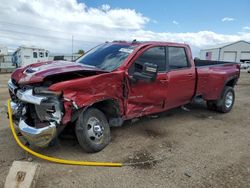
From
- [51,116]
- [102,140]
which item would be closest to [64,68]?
[51,116]

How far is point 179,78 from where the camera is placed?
201 inches

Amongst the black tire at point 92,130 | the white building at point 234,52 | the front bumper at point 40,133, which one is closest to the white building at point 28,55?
the black tire at point 92,130

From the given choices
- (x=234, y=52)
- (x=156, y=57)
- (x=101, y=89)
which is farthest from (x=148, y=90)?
(x=234, y=52)

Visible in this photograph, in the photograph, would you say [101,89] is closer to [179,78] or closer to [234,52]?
[179,78]

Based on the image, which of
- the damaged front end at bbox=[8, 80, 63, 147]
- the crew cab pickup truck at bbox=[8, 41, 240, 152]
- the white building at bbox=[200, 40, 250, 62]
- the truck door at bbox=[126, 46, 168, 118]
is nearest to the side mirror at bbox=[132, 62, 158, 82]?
the crew cab pickup truck at bbox=[8, 41, 240, 152]

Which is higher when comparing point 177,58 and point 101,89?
point 177,58

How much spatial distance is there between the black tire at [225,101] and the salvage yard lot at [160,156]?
87cm

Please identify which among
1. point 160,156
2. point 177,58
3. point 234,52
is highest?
point 234,52

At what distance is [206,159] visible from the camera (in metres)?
3.76

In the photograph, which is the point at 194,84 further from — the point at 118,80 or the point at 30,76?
the point at 30,76

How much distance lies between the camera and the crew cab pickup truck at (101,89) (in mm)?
3295

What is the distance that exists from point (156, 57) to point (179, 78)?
72 centimetres

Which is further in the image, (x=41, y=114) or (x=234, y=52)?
(x=234, y=52)

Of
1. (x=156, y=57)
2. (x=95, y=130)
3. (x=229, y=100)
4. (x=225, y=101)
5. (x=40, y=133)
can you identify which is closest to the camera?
(x=40, y=133)
